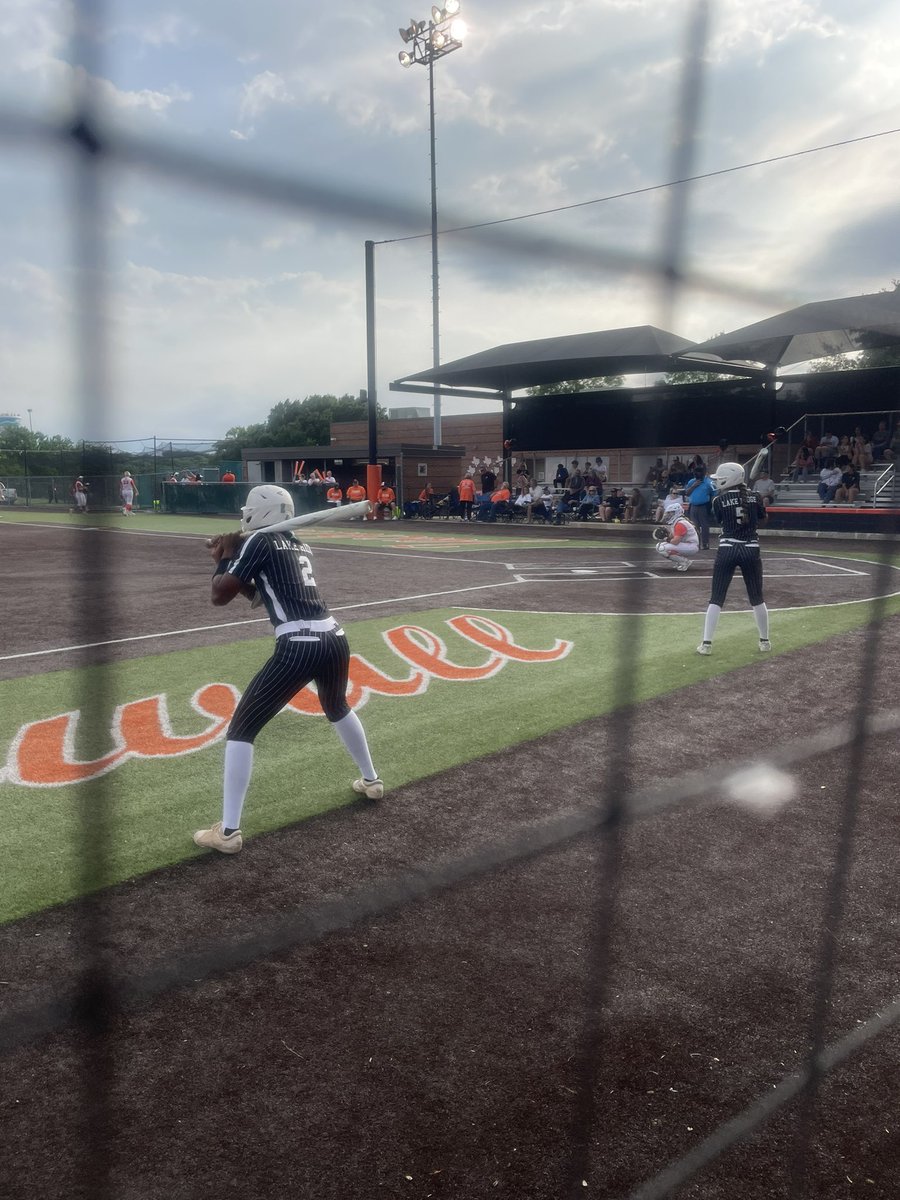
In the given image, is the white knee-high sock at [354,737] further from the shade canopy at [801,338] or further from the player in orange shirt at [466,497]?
the player in orange shirt at [466,497]

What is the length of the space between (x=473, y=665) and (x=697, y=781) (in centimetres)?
352

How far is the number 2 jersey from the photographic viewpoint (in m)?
9.30

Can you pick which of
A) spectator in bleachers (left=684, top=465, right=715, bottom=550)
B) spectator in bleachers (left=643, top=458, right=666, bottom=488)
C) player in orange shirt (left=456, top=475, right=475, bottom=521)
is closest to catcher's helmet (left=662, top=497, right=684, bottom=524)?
spectator in bleachers (left=684, top=465, right=715, bottom=550)

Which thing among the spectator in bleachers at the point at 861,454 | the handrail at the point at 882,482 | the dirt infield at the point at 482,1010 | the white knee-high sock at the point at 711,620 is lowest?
the dirt infield at the point at 482,1010

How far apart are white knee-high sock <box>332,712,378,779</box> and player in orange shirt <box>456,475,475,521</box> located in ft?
85.2

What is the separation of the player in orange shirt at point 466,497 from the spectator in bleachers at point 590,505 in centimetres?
406

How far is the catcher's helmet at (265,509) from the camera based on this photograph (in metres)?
4.94

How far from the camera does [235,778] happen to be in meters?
4.86

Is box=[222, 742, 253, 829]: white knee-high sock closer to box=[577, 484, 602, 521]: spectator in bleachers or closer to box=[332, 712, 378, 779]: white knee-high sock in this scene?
box=[332, 712, 378, 779]: white knee-high sock

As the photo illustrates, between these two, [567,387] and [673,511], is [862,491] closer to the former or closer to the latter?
[673,511]

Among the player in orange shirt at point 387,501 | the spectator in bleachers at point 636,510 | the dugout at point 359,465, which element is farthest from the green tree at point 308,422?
the spectator in bleachers at point 636,510

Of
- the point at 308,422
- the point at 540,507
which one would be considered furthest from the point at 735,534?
the point at 308,422

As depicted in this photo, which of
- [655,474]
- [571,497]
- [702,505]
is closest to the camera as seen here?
[702,505]

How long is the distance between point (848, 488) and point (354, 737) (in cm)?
2261
